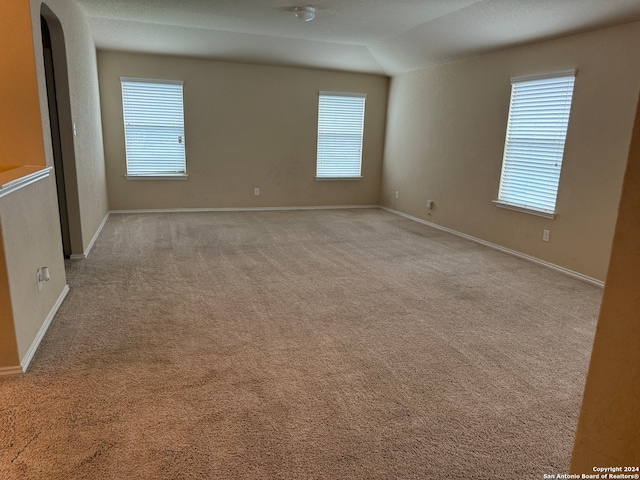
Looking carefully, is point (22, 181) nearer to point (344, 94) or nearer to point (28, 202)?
point (28, 202)

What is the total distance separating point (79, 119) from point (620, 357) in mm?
4934

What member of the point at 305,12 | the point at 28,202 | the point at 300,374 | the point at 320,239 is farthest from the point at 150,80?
the point at 300,374

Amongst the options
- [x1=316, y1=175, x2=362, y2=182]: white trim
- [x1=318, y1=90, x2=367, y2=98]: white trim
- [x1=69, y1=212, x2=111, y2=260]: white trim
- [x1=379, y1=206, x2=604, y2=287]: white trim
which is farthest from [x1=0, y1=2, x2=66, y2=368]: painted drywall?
[x1=318, y1=90, x2=367, y2=98]: white trim

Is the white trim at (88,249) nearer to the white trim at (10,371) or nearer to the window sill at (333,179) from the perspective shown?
the white trim at (10,371)

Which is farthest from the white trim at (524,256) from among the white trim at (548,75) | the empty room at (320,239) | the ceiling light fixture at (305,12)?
Result: the ceiling light fixture at (305,12)

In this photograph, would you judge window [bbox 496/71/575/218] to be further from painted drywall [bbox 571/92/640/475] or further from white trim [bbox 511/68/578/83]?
painted drywall [bbox 571/92/640/475]

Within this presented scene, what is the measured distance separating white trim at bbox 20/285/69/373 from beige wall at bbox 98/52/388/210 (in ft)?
12.4

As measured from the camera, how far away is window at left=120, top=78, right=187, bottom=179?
6422 mm

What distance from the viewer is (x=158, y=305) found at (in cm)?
318

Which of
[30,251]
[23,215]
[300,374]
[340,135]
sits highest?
[340,135]

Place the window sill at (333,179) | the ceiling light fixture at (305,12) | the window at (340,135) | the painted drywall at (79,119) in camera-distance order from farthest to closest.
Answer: the window sill at (333,179) < the window at (340,135) < the ceiling light fixture at (305,12) < the painted drywall at (79,119)

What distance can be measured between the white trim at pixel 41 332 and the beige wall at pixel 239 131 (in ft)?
12.4

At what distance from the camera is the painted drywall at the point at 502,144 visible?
380 centimetres

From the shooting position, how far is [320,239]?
17.8 ft
